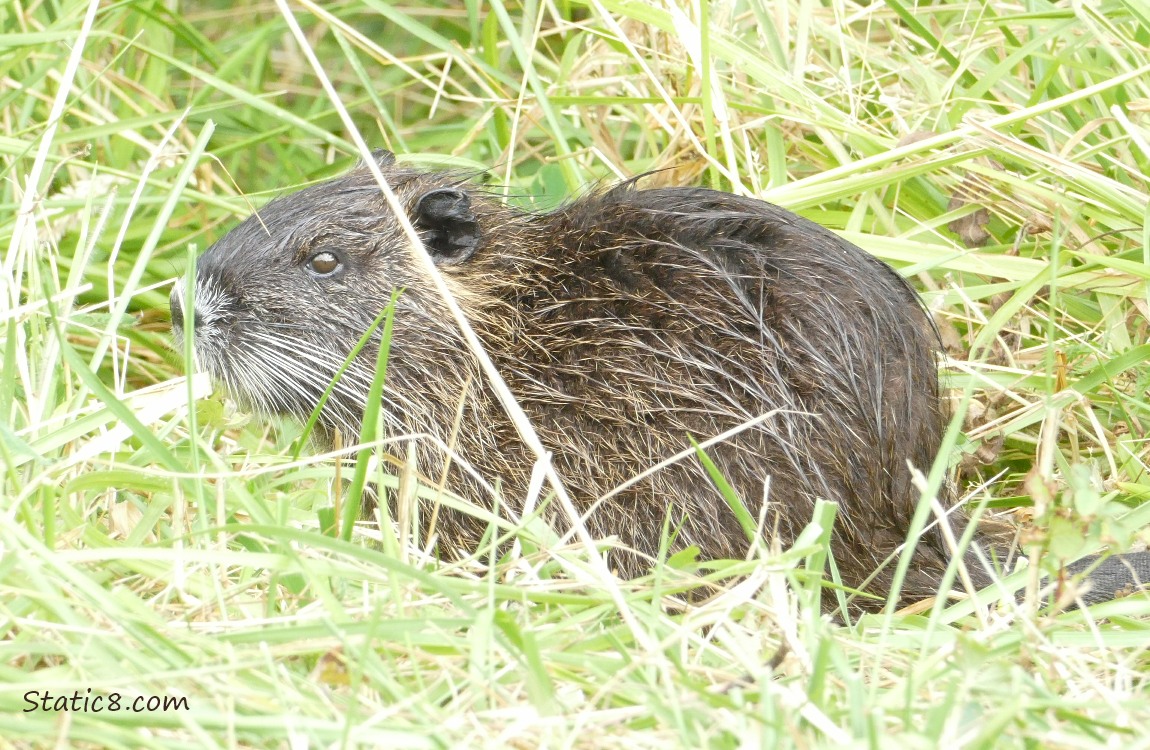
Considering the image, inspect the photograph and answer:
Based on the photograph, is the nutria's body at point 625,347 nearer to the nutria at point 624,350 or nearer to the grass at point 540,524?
the nutria at point 624,350

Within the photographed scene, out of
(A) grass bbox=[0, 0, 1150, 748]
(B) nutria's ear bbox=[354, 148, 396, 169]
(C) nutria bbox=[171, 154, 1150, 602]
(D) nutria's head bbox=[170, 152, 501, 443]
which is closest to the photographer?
(A) grass bbox=[0, 0, 1150, 748]

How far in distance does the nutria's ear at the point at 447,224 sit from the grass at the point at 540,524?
1.33 ft

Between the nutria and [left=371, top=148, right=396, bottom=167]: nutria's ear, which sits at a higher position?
[left=371, top=148, right=396, bottom=167]: nutria's ear

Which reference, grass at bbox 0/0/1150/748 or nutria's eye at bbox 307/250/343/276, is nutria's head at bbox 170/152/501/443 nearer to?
nutria's eye at bbox 307/250/343/276

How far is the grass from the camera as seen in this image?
1.69 meters

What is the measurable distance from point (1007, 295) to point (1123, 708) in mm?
1646

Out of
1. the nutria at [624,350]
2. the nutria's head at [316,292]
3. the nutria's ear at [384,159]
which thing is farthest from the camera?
the nutria's ear at [384,159]

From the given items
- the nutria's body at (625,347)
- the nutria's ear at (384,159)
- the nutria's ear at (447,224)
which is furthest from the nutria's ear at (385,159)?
the nutria's ear at (447,224)

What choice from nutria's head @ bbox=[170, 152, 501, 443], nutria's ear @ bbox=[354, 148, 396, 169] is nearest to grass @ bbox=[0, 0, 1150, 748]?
nutria's head @ bbox=[170, 152, 501, 443]

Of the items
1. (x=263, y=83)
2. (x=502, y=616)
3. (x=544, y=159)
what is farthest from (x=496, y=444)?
(x=263, y=83)

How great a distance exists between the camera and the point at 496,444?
2668 millimetres

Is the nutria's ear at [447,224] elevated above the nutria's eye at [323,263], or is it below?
above

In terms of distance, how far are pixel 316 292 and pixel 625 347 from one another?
2.19 feet

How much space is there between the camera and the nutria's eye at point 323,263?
273 centimetres
